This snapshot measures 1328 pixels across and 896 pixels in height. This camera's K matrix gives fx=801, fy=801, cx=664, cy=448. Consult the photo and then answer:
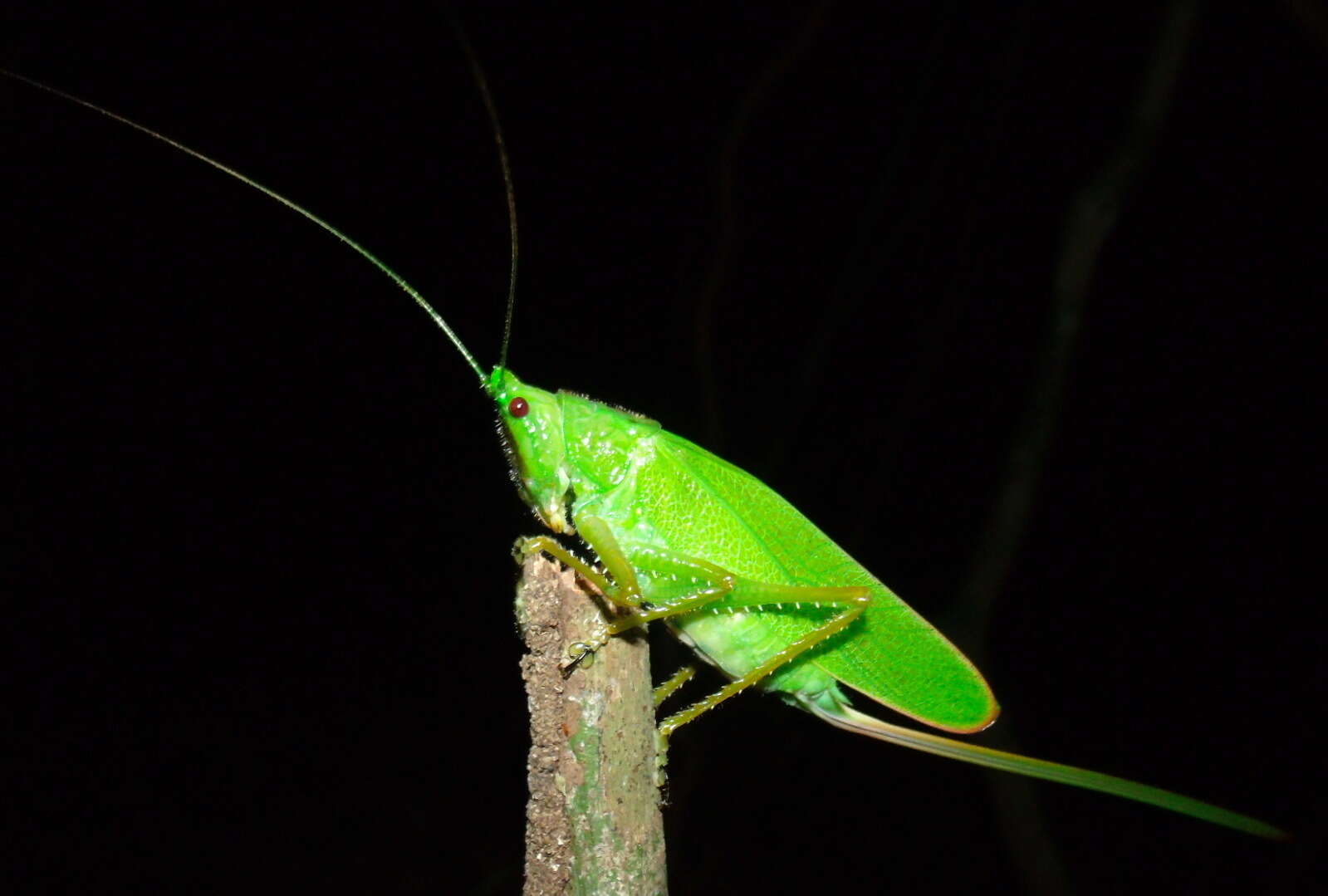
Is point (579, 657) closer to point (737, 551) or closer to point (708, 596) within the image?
point (708, 596)

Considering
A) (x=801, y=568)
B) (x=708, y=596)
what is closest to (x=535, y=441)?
(x=708, y=596)

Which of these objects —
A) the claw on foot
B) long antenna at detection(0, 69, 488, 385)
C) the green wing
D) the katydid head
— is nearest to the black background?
long antenna at detection(0, 69, 488, 385)

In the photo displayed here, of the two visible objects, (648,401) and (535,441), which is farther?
(648,401)

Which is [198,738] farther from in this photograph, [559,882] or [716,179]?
[716,179]

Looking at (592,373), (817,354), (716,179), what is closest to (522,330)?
(592,373)

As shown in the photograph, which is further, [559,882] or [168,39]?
[168,39]

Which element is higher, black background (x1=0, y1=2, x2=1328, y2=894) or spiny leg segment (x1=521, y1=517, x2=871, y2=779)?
black background (x1=0, y1=2, x2=1328, y2=894)

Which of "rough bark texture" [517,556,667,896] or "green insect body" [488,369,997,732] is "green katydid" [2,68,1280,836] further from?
"rough bark texture" [517,556,667,896]
